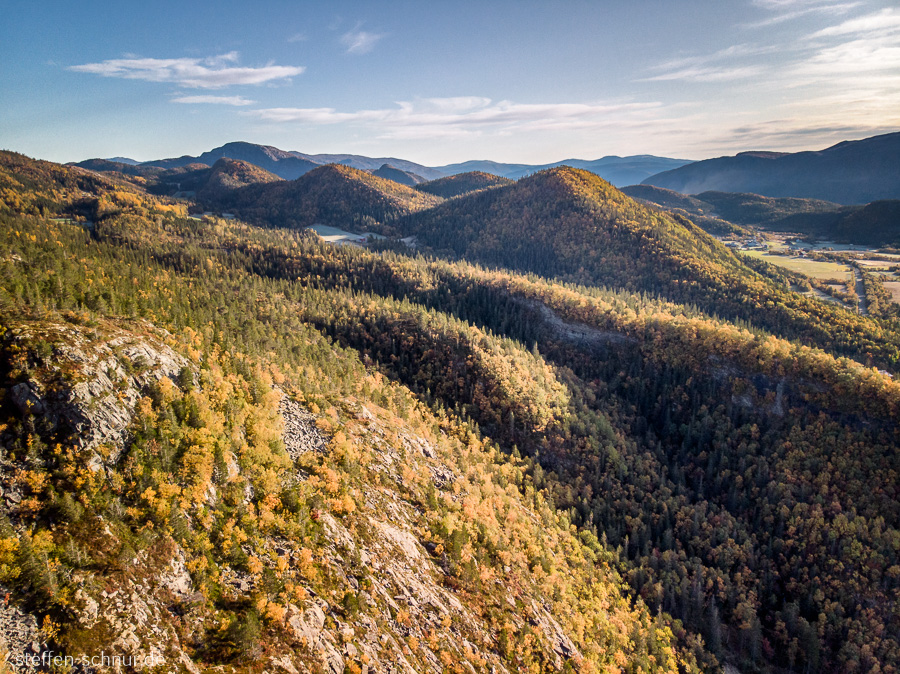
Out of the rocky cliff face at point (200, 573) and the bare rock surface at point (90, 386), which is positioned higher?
the bare rock surface at point (90, 386)

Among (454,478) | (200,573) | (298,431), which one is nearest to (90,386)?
(200,573)

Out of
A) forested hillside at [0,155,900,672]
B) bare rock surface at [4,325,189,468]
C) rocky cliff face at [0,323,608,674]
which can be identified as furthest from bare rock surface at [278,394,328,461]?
bare rock surface at [4,325,189,468]

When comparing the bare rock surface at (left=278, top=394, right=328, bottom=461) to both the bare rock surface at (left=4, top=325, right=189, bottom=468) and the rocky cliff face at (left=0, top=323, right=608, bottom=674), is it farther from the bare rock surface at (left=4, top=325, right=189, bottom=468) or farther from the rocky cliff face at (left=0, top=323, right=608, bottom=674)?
the bare rock surface at (left=4, top=325, right=189, bottom=468)

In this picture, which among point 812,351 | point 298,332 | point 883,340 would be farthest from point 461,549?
point 883,340

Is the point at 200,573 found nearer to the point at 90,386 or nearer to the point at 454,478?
the point at 90,386

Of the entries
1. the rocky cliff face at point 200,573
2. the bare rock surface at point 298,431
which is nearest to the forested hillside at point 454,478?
the rocky cliff face at point 200,573

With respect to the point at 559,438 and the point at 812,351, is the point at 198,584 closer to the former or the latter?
the point at 559,438

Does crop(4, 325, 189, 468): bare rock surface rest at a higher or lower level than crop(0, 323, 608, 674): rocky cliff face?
higher

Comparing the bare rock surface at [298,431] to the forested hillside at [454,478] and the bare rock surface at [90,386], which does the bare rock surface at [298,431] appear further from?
the bare rock surface at [90,386]
